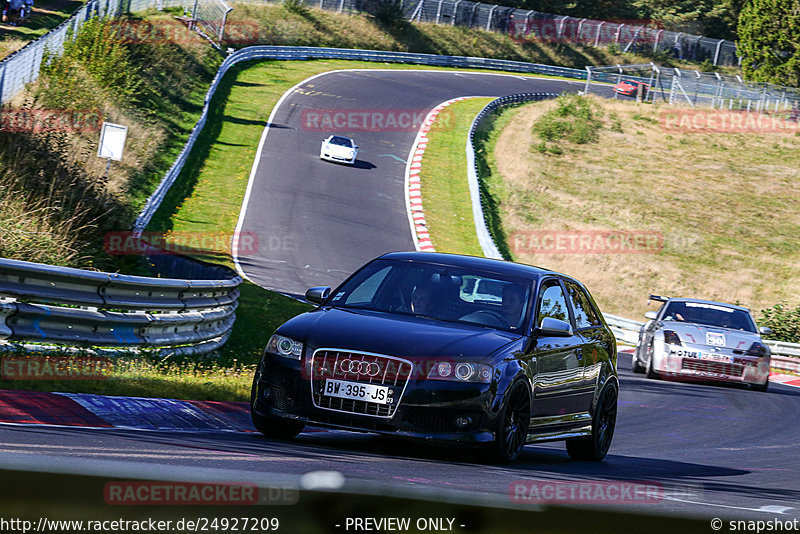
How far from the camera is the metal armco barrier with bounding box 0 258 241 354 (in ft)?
31.6

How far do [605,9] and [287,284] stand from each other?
72.6m

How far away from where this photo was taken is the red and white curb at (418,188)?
101 ft

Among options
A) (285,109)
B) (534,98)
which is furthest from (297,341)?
(534,98)

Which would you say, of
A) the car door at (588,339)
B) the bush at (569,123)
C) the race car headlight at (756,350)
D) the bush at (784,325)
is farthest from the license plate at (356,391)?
the bush at (569,123)

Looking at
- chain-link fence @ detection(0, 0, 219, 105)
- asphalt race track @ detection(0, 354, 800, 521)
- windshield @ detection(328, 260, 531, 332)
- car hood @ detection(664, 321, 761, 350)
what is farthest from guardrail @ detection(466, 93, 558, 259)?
windshield @ detection(328, 260, 531, 332)

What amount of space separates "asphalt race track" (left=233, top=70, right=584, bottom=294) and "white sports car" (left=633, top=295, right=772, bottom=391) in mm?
8302

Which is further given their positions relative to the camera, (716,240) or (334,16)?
(334,16)

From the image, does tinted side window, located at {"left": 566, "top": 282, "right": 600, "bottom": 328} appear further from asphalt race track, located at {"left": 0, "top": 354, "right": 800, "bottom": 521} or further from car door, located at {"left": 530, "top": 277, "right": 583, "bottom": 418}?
asphalt race track, located at {"left": 0, "top": 354, "right": 800, "bottom": 521}

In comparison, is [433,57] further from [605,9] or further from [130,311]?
[130,311]

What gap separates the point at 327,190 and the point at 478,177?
8007 mm

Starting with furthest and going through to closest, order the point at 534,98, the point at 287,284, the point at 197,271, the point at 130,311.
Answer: the point at 534,98 → the point at 287,284 → the point at 197,271 → the point at 130,311

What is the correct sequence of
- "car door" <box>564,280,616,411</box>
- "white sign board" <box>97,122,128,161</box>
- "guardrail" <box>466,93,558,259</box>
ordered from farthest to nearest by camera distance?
"guardrail" <box>466,93,558,259</box>
"white sign board" <box>97,122,128,161</box>
"car door" <box>564,280,616,411</box>

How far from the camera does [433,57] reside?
68.4m

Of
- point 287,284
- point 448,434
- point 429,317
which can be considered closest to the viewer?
point 448,434
